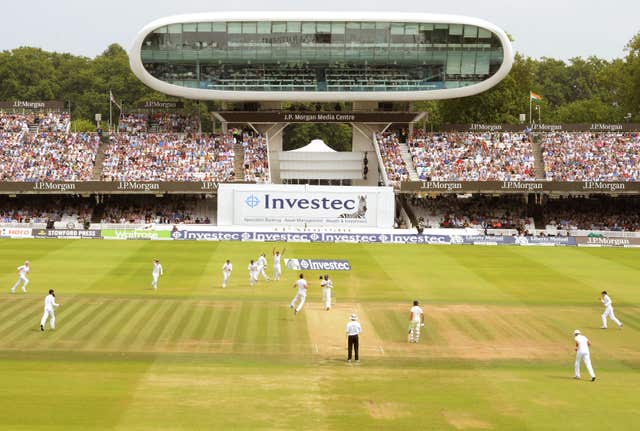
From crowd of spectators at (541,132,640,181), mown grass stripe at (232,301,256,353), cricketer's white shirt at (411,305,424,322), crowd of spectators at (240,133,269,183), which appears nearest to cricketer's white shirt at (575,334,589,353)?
cricketer's white shirt at (411,305,424,322)

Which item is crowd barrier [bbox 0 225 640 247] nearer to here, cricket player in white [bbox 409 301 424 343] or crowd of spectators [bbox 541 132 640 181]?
crowd of spectators [bbox 541 132 640 181]

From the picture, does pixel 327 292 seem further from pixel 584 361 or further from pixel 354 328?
pixel 584 361

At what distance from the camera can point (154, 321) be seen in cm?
3116

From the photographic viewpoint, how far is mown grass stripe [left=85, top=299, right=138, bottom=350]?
26983 mm

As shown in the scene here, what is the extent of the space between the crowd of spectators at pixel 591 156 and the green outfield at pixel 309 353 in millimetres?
28118

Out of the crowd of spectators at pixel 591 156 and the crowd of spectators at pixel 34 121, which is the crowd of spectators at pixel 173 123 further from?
the crowd of spectators at pixel 591 156

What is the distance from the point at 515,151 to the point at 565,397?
57.5m

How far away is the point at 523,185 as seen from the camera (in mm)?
71188

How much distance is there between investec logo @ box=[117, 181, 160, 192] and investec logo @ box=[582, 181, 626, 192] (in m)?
34.2

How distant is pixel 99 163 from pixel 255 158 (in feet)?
43.0

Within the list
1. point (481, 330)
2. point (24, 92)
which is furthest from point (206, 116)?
point (481, 330)

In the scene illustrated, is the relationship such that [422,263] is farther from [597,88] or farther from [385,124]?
[597,88]

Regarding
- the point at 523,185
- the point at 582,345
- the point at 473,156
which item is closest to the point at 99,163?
the point at 473,156

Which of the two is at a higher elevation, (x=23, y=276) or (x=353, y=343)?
(x=23, y=276)
